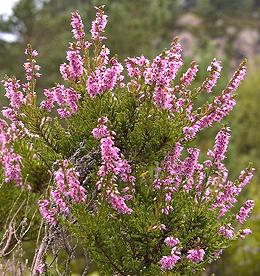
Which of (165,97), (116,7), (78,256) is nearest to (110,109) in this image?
(165,97)

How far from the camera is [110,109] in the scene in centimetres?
498

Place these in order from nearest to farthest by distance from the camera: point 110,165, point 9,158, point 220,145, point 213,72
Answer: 1. point 110,165
2. point 220,145
3. point 213,72
4. point 9,158

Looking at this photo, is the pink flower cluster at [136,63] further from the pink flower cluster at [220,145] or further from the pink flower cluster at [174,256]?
the pink flower cluster at [174,256]

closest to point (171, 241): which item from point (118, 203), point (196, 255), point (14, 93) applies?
point (196, 255)

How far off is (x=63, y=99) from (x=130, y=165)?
0.86 m

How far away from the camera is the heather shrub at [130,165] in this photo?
4.64 metres

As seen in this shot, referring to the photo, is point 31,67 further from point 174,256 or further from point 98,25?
point 174,256

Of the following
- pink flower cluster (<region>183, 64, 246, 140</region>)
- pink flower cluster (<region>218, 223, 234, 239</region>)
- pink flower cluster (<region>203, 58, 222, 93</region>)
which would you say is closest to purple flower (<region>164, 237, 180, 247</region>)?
Answer: pink flower cluster (<region>218, 223, 234, 239</region>)

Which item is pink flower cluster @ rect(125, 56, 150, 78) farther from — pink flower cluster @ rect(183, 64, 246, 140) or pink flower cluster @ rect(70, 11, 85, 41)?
pink flower cluster @ rect(183, 64, 246, 140)

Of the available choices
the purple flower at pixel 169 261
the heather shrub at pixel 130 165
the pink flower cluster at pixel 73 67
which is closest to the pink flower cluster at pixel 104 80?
the heather shrub at pixel 130 165

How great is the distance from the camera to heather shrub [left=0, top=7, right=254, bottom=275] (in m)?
4.64

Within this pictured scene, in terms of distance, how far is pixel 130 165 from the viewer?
5082mm

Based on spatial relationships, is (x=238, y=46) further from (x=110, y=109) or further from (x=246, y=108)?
(x=110, y=109)

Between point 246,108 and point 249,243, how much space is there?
15.8 metres
